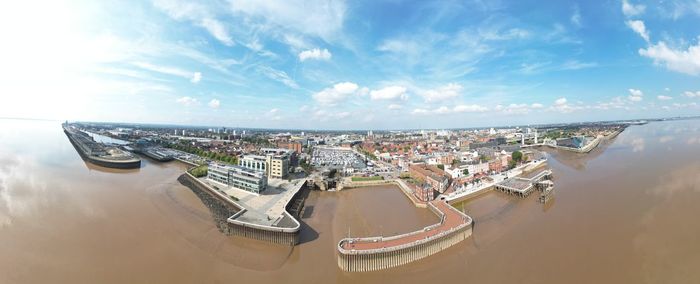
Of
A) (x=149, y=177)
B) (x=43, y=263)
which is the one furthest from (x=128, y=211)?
(x=149, y=177)

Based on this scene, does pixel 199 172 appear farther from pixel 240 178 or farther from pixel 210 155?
pixel 210 155

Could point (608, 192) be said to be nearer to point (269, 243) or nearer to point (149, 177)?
point (269, 243)

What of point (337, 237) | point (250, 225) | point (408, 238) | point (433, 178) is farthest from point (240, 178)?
point (433, 178)

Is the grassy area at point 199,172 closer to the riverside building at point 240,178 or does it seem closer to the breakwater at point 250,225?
the riverside building at point 240,178

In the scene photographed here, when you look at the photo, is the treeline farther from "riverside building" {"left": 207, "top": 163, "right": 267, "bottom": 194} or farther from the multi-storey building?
the multi-storey building

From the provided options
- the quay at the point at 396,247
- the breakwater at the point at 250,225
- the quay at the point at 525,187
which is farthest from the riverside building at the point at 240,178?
the quay at the point at 525,187

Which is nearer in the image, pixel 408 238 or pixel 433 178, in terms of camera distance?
pixel 408 238

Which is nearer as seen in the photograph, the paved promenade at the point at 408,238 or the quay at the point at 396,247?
the quay at the point at 396,247
